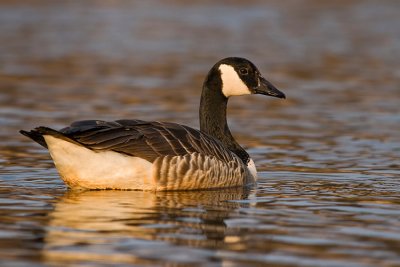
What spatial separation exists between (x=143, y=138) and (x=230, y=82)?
6.96 ft

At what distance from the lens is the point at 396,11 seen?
36438 millimetres

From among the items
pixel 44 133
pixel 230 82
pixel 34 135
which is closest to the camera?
pixel 44 133

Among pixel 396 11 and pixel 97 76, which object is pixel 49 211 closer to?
pixel 97 76

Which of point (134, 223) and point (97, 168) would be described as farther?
point (97, 168)

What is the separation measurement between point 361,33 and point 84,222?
23144 mm

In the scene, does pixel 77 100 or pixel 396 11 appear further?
pixel 396 11

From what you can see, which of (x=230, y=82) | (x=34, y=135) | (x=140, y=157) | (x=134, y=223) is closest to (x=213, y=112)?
(x=230, y=82)

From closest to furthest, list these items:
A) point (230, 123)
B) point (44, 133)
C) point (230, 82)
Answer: point (44, 133)
point (230, 82)
point (230, 123)

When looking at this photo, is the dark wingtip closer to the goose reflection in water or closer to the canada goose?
the canada goose

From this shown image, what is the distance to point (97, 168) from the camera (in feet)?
33.0

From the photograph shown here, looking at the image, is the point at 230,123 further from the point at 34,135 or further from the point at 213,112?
the point at 34,135

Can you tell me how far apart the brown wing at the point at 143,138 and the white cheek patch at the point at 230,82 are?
3.98ft

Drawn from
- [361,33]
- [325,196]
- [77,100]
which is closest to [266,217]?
[325,196]

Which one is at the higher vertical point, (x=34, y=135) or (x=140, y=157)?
(x=34, y=135)
